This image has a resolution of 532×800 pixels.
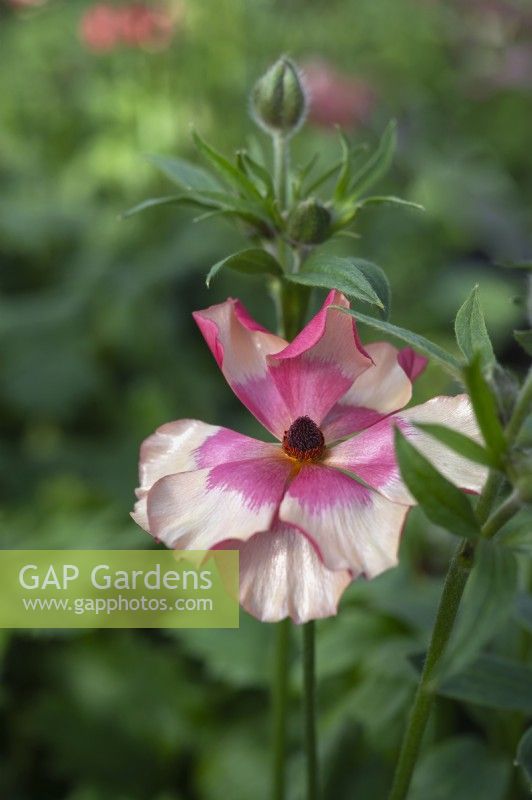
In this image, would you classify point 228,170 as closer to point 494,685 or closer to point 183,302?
point 494,685

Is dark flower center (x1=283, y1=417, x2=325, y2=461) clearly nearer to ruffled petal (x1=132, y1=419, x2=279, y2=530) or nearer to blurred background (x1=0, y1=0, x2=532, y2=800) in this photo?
ruffled petal (x1=132, y1=419, x2=279, y2=530)

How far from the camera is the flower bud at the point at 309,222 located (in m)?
0.70

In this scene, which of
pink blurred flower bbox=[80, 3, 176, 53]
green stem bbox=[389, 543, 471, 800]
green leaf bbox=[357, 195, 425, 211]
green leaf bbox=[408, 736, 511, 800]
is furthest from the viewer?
pink blurred flower bbox=[80, 3, 176, 53]

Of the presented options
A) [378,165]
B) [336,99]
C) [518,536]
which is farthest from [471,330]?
[336,99]

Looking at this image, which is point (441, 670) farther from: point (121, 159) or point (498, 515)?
point (121, 159)

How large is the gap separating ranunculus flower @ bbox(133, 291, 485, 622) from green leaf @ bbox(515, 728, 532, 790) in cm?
22

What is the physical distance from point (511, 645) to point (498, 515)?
1.75ft

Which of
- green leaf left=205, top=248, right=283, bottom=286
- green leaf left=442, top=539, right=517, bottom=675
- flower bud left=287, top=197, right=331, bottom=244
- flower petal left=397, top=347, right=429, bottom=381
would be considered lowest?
green leaf left=442, top=539, right=517, bottom=675

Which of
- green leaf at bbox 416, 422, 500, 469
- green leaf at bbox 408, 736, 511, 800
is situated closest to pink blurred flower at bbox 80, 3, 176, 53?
green leaf at bbox 408, 736, 511, 800

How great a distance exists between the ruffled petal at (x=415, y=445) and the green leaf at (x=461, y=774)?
1.67 ft

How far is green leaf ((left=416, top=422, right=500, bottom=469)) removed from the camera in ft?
1.59

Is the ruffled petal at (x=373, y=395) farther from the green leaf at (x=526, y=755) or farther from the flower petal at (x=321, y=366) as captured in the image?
the green leaf at (x=526, y=755)

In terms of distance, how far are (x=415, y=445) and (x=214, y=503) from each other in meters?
0.13

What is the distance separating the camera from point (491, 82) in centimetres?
379
